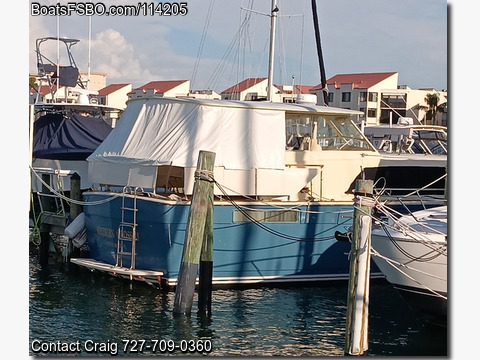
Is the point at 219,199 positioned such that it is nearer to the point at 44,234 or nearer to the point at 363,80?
the point at 44,234

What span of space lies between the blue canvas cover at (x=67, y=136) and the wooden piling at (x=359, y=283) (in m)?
11.2

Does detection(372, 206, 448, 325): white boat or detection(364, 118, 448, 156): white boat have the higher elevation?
detection(364, 118, 448, 156): white boat

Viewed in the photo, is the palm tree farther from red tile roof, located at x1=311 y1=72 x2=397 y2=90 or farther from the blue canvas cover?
the blue canvas cover

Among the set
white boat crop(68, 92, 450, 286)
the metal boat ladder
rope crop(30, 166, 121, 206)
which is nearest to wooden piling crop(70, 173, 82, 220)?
rope crop(30, 166, 121, 206)

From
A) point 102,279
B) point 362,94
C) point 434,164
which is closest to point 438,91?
point 362,94

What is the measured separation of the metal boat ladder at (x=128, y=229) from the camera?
14.8 meters

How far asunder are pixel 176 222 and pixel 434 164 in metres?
6.21

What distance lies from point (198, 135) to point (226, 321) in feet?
12.0

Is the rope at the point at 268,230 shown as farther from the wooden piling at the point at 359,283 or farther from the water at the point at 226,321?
the wooden piling at the point at 359,283

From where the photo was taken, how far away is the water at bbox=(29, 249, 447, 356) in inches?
464

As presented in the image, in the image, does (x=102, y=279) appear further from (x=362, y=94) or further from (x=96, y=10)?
(x=362, y=94)

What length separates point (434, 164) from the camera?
17.9 m

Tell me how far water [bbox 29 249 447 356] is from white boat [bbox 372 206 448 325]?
541mm

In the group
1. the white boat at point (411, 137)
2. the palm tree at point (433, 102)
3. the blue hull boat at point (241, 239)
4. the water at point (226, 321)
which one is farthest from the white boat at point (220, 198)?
the palm tree at point (433, 102)
